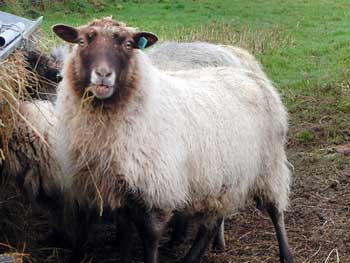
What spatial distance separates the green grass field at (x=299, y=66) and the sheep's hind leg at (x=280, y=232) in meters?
0.13

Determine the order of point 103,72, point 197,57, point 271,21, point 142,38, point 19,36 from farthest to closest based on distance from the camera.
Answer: point 271,21 → point 197,57 → point 19,36 → point 142,38 → point 103,72

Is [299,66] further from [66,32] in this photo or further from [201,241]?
[66,32]

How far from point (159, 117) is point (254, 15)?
17555 millimetres

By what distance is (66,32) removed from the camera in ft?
18.0

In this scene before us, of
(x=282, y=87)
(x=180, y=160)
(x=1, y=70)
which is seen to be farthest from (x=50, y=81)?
(x=282, y=87)

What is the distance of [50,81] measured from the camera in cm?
639

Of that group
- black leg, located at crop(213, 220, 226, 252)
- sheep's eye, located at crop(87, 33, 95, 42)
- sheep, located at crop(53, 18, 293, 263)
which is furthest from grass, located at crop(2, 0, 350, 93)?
sheep's eye, located at crop(87, 33, 95, 42)

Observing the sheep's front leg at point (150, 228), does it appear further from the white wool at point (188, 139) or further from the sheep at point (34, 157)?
the sheep at point (34, 157)

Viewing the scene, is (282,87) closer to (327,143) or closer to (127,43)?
(327,143)

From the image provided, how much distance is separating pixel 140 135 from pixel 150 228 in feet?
2.17

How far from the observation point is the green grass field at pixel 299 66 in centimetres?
737

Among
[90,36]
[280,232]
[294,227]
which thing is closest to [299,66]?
[294,227]

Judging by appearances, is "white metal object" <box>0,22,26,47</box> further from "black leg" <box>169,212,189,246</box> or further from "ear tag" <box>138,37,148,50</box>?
"black leg" <box>169,212,189,246</box>

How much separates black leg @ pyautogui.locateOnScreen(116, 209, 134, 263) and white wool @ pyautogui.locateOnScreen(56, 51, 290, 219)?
0.29m
